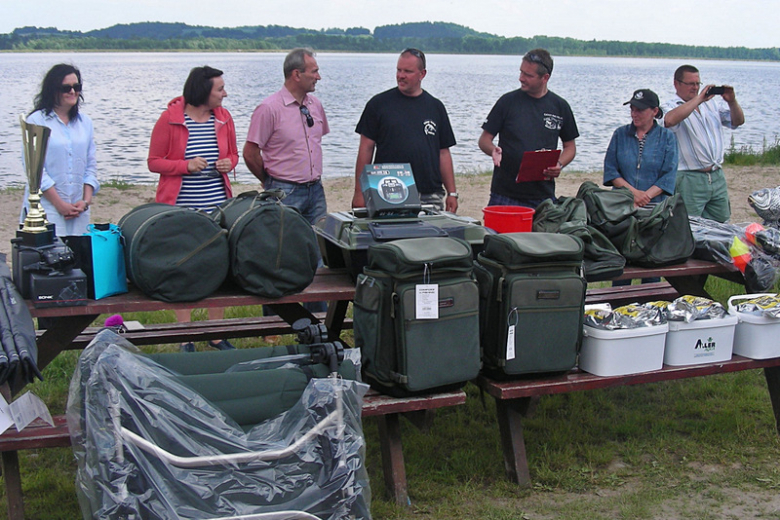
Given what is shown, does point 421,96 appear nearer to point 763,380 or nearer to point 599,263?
point 599,263

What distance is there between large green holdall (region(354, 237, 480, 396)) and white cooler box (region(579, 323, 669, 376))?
62 cm

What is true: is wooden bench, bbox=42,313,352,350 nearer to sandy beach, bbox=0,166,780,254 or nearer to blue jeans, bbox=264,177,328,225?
blue jeans, bbox=264,177,328,225

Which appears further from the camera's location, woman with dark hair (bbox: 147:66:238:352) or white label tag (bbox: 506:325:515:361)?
woman with dark hair (bbox: 147:66:238:352)

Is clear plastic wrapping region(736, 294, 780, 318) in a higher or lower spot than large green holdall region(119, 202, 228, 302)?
lower

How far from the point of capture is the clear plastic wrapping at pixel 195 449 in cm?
234

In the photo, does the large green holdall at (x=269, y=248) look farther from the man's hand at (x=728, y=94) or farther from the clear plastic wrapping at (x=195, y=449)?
the man's hand at (x=728, y=94)

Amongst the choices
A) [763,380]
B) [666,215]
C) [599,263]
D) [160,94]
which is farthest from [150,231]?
[160,94]

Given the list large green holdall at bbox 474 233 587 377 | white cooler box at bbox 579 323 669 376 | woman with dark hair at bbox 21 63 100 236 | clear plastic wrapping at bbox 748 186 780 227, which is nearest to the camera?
large green holdall at bbox 474 233 587 377

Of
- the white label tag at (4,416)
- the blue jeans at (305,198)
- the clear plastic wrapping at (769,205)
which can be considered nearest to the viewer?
the white label tag at (4,416)

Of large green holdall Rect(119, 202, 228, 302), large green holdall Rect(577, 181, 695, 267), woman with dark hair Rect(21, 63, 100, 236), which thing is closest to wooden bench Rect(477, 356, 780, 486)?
large green holdall Rect(577, 181, 695, 267)

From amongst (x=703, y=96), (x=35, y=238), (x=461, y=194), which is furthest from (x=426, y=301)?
(x=461, y=194)

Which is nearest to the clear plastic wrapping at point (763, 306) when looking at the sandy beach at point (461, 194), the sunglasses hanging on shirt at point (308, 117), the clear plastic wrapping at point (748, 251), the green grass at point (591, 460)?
the clear plastic wrapping at point (748, 251)

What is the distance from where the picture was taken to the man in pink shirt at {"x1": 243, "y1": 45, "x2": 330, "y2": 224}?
5270 mm

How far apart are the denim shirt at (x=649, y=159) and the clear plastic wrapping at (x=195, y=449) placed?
342 cm
